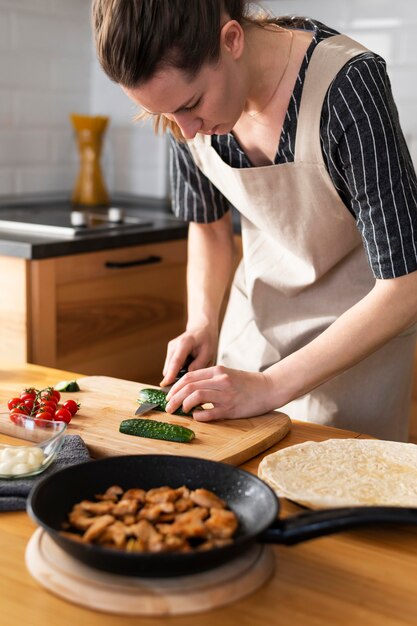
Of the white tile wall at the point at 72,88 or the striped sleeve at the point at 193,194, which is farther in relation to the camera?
the white tile wall at the point at 72,88

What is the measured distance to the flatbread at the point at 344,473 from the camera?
1.02 meters

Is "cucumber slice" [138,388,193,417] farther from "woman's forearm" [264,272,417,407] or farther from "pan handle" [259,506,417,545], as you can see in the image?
"pan handle" [259,506,417,545]

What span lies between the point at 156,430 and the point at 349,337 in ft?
1.15

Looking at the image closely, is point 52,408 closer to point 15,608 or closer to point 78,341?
point 15,608

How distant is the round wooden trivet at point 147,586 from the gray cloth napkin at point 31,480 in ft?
0.51

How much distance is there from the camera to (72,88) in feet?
11.1

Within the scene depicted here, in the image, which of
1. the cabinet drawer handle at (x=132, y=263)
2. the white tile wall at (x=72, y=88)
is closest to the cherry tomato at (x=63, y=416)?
the cabinet drawer handle at (x=132, y=263)

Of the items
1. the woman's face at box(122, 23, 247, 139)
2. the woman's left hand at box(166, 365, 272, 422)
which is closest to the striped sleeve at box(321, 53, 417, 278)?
the woman's face at box(122, 23, 247, 139)

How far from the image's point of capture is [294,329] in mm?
1744

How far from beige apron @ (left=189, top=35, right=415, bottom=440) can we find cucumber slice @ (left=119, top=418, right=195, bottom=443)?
509 mm

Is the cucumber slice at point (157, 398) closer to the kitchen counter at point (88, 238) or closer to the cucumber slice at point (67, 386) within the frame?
→ the cucumber slice at point (67, 386)

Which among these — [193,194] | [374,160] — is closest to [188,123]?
[374,160]

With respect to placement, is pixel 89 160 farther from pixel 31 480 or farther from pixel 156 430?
pixel 31 480

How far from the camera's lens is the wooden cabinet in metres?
2.33
